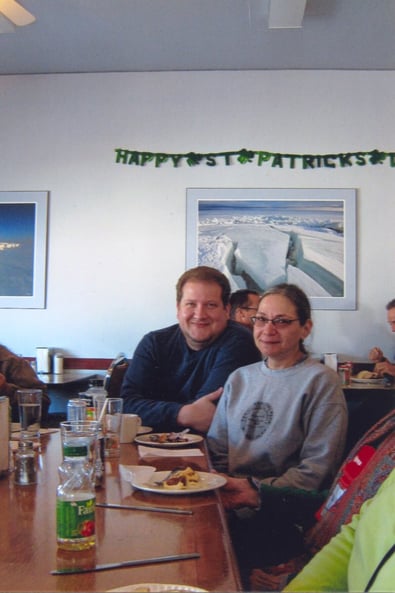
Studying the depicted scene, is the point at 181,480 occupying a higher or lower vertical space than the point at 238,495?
higher

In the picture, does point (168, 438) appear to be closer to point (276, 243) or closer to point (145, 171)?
point (276, 243)

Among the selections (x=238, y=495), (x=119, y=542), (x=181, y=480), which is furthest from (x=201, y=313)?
(x=119, y=542)

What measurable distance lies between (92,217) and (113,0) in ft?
5.34

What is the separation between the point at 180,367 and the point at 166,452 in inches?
28.1

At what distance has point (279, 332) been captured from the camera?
222 centimetres

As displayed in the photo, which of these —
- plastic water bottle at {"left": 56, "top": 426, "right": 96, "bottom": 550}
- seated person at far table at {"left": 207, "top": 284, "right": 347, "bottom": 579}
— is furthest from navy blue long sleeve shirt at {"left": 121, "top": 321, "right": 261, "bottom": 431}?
plastic water bottle at {"left": 56, "top": 426, "right": 96, "bottom": 550}

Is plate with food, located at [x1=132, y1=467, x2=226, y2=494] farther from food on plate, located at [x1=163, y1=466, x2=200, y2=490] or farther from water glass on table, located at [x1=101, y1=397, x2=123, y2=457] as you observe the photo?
water glass on table, located at [x1=101, y1=397, x2=123, y2=457]

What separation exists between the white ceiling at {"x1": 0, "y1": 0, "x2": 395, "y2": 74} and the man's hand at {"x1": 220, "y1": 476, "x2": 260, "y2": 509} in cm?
309

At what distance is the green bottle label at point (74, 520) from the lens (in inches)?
43.6

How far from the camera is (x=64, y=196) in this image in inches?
201

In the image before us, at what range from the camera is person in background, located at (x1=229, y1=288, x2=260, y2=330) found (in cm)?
441

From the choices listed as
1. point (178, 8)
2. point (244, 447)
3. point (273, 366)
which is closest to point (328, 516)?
point (244, 447)

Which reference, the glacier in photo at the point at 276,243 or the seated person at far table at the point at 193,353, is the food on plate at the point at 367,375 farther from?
the seated person at far table at the point at 193,353

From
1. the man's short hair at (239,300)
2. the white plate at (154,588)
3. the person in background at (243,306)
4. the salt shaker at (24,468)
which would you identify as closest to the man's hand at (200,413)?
the salt shaker at (24,468)
